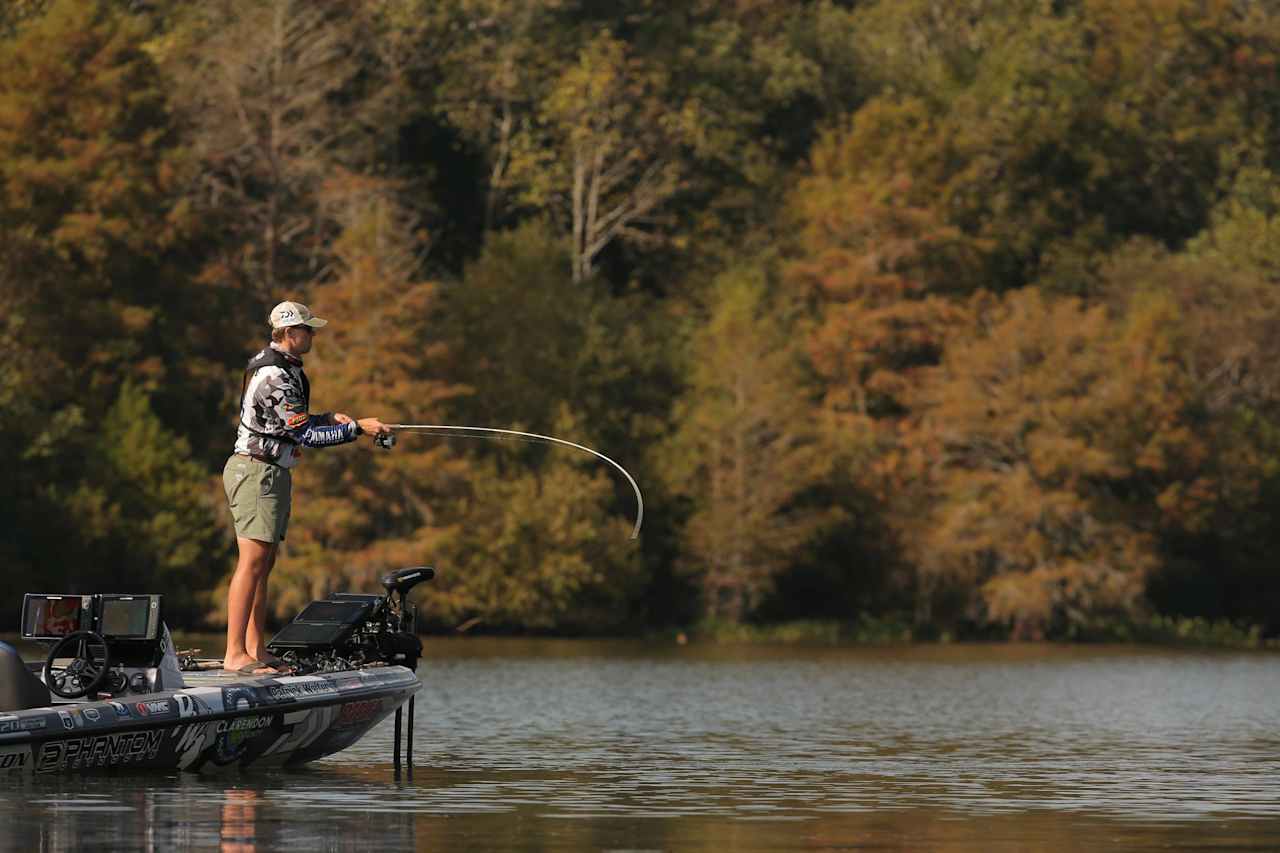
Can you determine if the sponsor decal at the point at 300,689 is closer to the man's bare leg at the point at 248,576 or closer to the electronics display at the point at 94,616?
→ the man's bare leg at the point at 248,576

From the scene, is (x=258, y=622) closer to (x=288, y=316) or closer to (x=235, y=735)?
(x=235, y=735)

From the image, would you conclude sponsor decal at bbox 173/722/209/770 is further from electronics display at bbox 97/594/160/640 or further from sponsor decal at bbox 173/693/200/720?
electronics display at bbox 97/594/160/640

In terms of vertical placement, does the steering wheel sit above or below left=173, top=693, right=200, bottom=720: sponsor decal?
above

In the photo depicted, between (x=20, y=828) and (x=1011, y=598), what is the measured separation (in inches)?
2057

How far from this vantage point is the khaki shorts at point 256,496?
19359 millimetres

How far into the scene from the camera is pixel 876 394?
7562cm

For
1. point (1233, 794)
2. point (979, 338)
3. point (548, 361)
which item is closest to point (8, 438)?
point (548, 361)

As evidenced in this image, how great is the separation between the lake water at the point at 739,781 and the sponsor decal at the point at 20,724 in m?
0.40

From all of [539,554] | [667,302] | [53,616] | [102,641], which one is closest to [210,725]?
[102,641]

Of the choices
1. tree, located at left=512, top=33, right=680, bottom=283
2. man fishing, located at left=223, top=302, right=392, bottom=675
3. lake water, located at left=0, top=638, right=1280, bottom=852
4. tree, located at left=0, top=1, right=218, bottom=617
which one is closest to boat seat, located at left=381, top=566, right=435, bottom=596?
man fishing, located at left=223, top=302, right=392, bottom=675

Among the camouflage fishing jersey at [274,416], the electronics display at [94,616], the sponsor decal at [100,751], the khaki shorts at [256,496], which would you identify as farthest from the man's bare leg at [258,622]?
→ the sponsor decal at [100,751]

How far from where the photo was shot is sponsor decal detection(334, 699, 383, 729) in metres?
20.3

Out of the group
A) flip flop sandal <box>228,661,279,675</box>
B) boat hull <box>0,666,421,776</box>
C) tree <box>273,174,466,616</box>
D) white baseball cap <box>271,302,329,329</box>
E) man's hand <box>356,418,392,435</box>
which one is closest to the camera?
boat hull <box>0,666,421,776</box>

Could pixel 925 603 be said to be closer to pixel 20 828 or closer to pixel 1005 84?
pixel 1005 84
